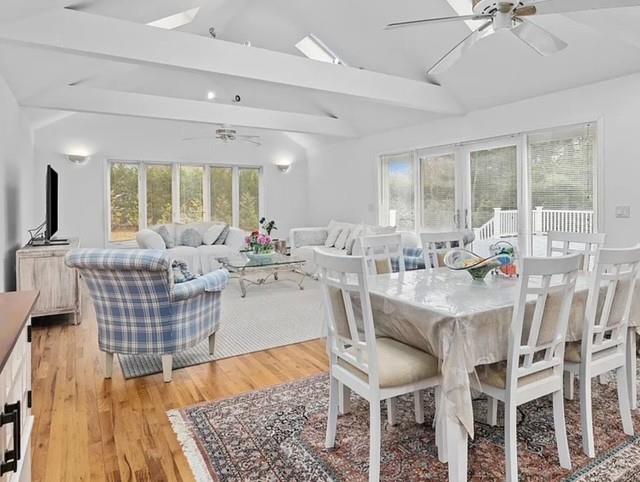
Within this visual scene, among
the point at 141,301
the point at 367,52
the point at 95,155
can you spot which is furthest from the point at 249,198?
the point at 141,301

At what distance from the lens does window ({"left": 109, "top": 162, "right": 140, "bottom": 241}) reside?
7652mm

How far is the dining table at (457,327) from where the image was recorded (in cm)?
173

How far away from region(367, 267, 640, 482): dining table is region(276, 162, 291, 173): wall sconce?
23.5 ft

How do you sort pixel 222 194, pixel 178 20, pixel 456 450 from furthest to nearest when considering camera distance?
1. pixel 222 194
2. pixel 178 20
3. pixel 456 450

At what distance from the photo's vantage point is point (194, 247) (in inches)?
288

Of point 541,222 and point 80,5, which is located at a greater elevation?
point 80,5

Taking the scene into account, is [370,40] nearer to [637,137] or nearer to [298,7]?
[298,7]

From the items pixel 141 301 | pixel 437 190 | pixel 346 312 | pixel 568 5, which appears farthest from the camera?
pixel 437 190

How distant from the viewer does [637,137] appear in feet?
13.0

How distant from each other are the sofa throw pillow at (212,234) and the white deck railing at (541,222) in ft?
14.3

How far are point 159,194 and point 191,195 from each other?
1.99ft

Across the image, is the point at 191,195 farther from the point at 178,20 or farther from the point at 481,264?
the point at 481,264

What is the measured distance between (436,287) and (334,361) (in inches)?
28.4

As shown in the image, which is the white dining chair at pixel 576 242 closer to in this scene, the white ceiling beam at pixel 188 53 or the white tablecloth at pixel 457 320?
the white tablecloth at pixel 457 320
